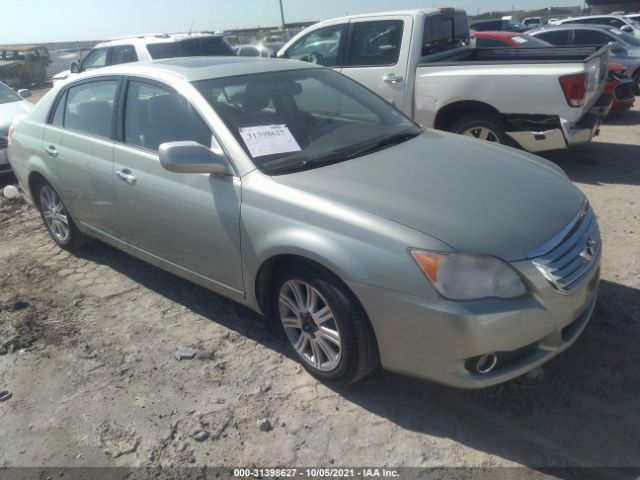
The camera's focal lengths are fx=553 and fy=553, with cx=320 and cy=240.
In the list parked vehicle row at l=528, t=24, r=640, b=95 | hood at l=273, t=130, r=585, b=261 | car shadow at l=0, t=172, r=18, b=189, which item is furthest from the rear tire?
parked vehicle row at l=528, t=24, r=640, b=95

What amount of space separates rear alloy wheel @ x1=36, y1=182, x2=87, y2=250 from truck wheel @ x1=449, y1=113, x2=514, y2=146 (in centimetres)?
428

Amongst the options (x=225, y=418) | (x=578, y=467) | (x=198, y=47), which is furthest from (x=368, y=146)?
(x=198, y=47)

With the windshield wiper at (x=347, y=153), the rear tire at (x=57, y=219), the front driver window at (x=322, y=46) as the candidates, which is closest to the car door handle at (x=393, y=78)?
the front driver window at (x=322, y=46)

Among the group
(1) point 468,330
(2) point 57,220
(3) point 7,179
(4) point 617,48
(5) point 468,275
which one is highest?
(5) point 468,275

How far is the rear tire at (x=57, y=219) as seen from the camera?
4.79 meters

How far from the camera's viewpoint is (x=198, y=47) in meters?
9.88

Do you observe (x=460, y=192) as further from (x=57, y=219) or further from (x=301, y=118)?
(x=57, y=219)

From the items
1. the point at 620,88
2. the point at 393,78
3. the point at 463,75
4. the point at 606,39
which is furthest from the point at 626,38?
the point at 393,78

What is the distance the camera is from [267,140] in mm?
3211

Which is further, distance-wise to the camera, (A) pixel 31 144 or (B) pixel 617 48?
(B) pixel 617 48

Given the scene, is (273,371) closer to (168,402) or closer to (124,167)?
(168,402)

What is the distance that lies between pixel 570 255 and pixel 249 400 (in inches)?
71.4

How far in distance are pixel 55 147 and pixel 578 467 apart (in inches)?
166

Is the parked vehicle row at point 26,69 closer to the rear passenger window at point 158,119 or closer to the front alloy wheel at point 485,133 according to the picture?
the front alloy wheel at point 485,133
